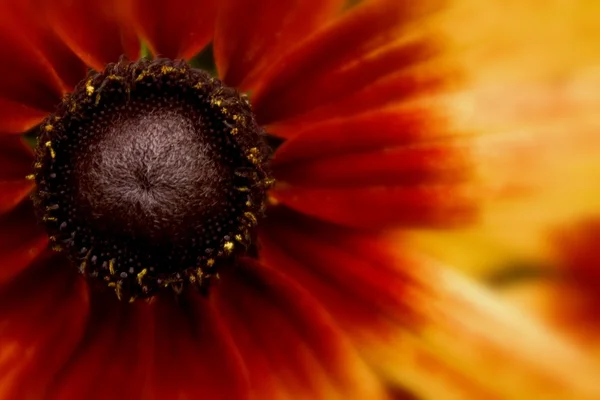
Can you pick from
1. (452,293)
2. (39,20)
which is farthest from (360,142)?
(39,20)

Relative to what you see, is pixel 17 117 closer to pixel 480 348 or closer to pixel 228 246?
pixel 228 246

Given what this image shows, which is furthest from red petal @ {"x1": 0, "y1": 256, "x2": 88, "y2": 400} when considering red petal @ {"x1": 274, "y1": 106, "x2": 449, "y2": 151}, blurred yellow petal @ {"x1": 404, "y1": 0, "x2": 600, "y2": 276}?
blurred yellow petal @ {"x1": 404, "y1": 0, "x2": 600, "y2": 276}

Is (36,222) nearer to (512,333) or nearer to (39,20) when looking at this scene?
(39,20)

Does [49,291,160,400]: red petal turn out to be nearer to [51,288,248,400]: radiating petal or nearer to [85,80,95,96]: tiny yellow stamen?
[51,288,248,400]: radiating petal

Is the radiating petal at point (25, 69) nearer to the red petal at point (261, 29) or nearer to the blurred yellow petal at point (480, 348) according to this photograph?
the red petal at point (261, 29)

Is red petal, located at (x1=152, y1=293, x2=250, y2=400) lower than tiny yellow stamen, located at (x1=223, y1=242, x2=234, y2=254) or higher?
lower

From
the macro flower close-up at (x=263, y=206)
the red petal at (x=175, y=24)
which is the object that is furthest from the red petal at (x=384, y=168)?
the red petal at (x=175, y=24)

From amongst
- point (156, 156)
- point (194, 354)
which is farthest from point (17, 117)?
point (194, 354)
